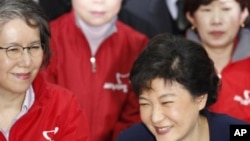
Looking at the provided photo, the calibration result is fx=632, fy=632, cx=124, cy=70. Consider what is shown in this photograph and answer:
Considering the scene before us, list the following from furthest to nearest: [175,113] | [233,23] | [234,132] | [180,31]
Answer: [180,31] → [233,23] → [234,132] → [175,113]

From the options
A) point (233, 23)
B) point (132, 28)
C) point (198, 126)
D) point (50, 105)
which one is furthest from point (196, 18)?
point (50, 105)

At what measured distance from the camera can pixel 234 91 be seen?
2.46 m

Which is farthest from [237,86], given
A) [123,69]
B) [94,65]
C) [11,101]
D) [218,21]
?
[11,101]

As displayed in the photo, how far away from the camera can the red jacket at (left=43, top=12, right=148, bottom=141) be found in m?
2.46

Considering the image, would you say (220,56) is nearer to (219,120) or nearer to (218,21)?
(218,21)

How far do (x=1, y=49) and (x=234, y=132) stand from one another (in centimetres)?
77

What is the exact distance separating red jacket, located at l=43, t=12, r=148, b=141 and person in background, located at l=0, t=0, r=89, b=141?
0.39m

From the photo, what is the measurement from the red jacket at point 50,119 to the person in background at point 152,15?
28.8 inches

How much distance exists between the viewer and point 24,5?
1952mm

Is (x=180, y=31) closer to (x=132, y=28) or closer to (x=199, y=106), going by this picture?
(x=132, y=28)

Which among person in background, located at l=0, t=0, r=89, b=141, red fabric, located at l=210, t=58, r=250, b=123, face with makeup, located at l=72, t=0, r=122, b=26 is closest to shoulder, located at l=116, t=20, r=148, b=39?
face with makeup, located at l=72, t=0, r=122, b=26

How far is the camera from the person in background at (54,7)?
2.59 metres

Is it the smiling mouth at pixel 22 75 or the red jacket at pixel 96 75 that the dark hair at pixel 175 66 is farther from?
the red jacket at pixel 96 75

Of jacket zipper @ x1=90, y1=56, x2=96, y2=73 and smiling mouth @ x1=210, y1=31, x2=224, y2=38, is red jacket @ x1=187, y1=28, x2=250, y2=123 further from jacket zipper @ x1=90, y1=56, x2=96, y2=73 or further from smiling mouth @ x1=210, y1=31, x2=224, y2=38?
jacket zipper @ x1=90, y1=56, x2=96, y2=73
